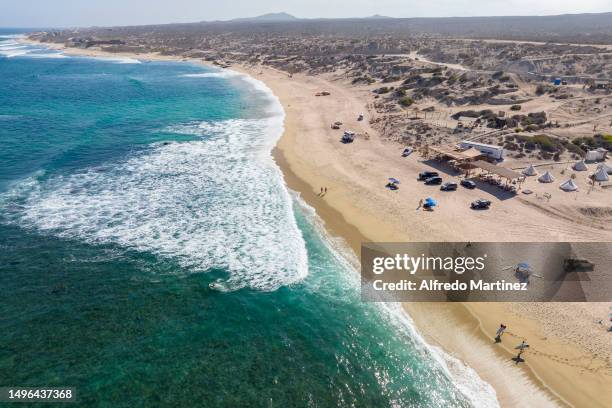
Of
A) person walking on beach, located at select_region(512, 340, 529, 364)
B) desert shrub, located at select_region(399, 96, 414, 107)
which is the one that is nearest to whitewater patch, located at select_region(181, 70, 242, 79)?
desert shrub, located at select_region(399, 96, 414, 107)

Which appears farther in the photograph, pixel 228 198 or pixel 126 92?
pixel 126 92

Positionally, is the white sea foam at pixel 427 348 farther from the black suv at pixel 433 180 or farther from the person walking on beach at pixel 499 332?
the black suv at pixel 433 180

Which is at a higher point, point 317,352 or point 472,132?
point 472,132

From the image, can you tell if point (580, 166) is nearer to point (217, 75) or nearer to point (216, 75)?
point (217, 75)

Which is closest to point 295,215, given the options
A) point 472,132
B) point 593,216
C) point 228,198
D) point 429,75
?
point 228,198

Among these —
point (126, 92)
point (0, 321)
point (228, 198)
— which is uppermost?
point (126, 92)

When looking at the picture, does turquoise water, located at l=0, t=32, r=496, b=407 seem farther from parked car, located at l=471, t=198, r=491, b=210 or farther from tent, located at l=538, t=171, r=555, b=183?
tent, located at l=538, t=171, r=555, b=183

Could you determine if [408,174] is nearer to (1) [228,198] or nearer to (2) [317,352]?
(1) [228,198]

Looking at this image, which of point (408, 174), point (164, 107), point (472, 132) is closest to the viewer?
point (408, 174)
